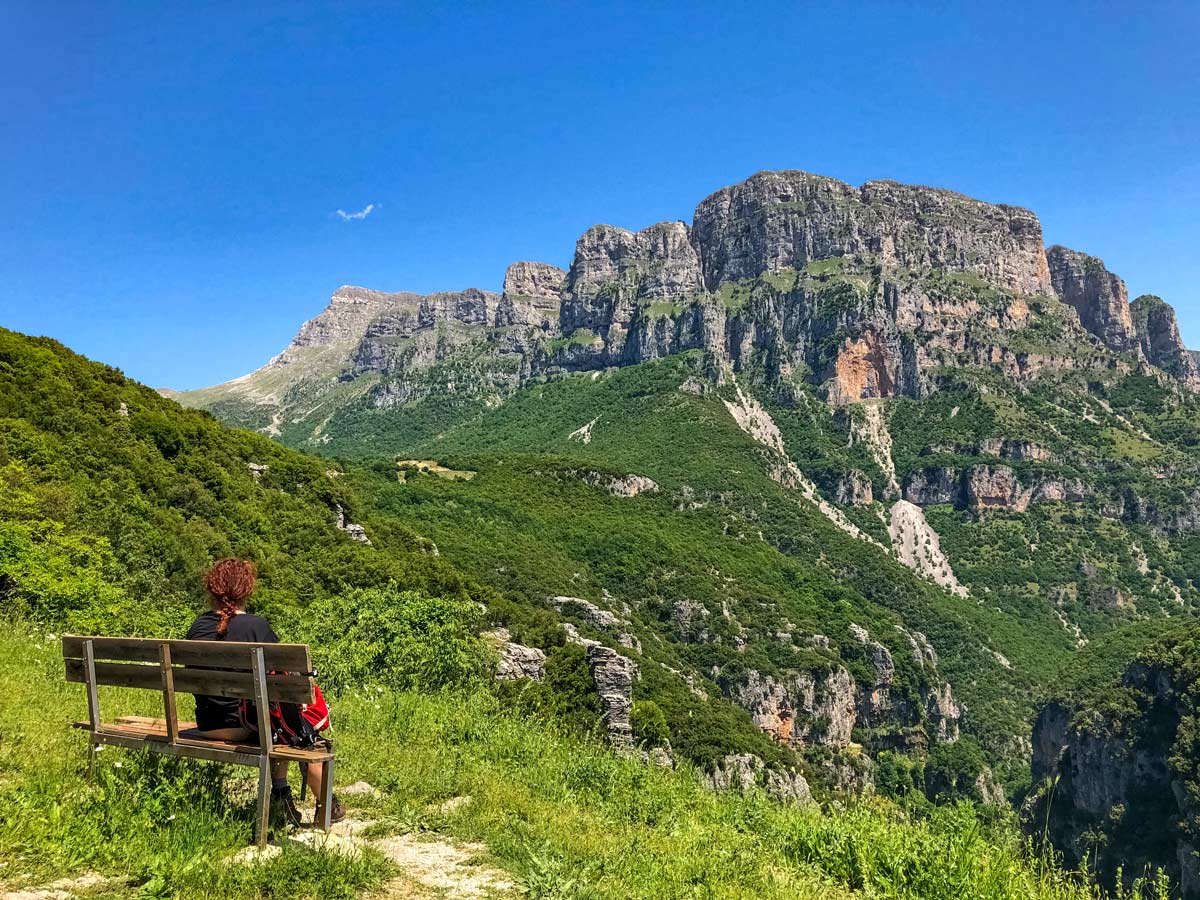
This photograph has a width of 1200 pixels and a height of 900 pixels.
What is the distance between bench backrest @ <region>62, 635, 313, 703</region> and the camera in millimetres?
4468

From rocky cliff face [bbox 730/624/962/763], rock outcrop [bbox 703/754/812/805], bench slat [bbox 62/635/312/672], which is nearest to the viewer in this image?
bench slat [bbox 62/635/312/672]

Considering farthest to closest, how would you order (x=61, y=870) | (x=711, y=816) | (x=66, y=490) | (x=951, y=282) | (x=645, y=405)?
1. (x=951, y=282)
2. (x=645, y=405)
3. (x=66, y=490)
4. (x=711, y=816)
5. (x=61, y=870)

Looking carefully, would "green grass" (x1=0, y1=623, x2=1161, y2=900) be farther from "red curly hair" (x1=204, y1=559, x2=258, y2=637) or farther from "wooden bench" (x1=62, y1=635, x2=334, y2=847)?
"red curly hair" (x1=204, y1=559, x2=258, y2=637)

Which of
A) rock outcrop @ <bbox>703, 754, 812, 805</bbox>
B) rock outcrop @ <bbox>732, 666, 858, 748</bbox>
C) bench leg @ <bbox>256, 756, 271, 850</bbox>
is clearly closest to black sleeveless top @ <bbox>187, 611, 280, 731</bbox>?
bench leg @ <bbox>256, 756, 271, 850</bbox>

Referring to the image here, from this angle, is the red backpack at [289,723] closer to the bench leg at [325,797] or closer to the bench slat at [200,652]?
the bench leg at [325,797]

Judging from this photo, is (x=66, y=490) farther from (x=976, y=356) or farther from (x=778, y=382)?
(x=976, y=356)

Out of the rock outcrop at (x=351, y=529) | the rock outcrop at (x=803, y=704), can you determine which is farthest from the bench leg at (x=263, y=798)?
the rock outcrop at (x=803, y=704)

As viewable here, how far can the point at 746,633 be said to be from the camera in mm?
74688

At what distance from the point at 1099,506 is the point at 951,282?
240 ft

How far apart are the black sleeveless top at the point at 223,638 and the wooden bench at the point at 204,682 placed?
0.14 metres

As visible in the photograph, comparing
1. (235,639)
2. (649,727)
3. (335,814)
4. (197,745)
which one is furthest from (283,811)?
(649,727)

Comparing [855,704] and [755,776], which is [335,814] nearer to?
[755,776]

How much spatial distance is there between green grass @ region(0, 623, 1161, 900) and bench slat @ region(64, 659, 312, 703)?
600 millimetres

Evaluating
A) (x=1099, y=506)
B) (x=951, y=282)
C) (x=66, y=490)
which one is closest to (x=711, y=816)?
(x=66, y=490)
